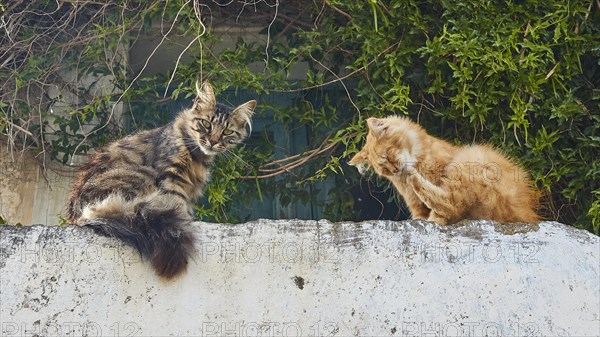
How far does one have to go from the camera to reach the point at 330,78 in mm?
5766

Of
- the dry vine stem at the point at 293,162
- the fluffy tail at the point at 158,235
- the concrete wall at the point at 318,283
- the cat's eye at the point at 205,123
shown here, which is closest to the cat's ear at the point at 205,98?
the cat's eye at the point at 205,123

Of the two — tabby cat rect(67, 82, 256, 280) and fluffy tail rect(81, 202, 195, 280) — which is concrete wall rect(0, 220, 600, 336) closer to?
fluffy tail rect(81, 202, 195, 280)

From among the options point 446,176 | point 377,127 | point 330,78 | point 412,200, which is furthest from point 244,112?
point 446,176

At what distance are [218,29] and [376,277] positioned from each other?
9.21ft

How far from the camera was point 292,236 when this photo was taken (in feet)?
12.4

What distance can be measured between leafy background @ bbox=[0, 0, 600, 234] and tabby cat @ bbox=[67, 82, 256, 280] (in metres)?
0.21

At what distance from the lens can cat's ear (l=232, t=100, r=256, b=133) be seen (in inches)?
215

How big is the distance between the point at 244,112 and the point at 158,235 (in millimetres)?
1831

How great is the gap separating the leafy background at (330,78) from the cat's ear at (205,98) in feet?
0.52

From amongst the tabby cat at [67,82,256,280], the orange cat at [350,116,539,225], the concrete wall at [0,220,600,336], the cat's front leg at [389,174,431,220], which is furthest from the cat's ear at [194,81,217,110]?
the concrete wall at [0,220,600,336]

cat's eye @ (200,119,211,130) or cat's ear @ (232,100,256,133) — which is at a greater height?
cat's ear @ (232,100,256,133)

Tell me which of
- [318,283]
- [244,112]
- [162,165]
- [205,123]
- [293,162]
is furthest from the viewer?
[293,162]

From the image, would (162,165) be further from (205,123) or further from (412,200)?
(412,200)

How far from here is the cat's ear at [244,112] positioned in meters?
5.45
